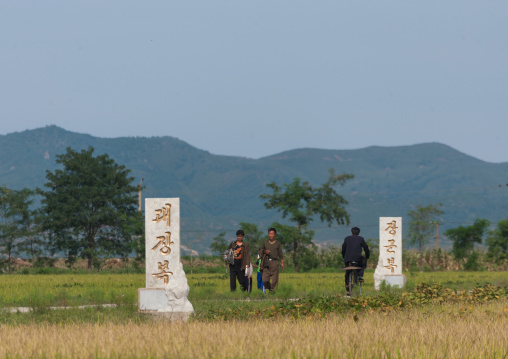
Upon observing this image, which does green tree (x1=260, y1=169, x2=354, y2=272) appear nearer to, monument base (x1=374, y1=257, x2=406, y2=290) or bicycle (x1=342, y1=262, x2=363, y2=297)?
monument base (x1=374, y1=257, x2=406, y2=290)

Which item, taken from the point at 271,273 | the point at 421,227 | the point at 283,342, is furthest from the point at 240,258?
the point at 421,227

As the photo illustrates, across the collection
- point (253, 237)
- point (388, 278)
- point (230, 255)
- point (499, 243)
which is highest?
point (253, 237)

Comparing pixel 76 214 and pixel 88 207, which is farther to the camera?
pixel 88 207

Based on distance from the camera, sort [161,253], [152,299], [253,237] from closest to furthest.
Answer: [152,299]
[161,253]
[253,237]

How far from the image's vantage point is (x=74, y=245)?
51.2 metres

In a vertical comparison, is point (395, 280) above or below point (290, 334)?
below

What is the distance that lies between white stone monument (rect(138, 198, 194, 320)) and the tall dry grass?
4652 millimetres

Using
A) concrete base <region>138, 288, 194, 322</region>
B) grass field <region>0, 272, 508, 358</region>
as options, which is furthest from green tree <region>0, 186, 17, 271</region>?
concrete base <region>138, 288, 194, 322</region>

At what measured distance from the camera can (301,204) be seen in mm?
44875

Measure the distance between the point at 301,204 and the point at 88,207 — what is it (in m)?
15.2

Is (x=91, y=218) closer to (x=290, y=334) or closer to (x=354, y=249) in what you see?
(x=354, y=249)

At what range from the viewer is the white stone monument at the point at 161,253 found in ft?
54.9

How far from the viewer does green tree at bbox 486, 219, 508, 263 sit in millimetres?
50156

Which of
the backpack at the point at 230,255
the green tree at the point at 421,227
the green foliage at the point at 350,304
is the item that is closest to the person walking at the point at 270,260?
the backpack at the point at 230,255
